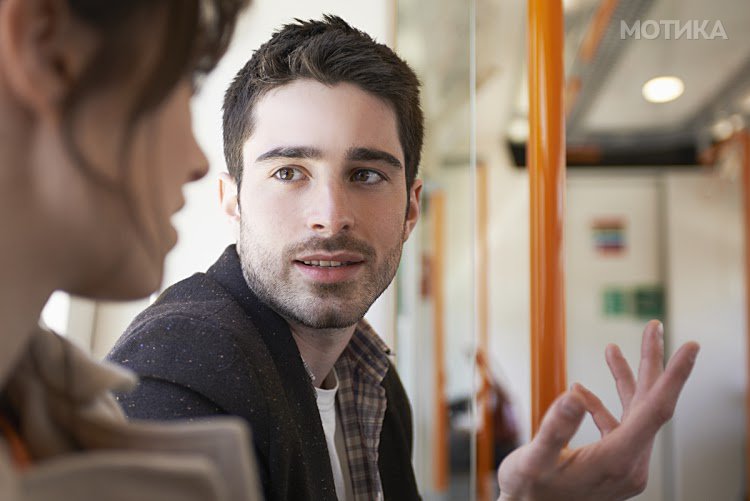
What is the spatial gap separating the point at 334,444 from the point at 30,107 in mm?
863

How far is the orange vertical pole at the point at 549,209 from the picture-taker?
1.02 metres

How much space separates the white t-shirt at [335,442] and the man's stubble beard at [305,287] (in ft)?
0.58

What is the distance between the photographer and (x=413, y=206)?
126 centimetres

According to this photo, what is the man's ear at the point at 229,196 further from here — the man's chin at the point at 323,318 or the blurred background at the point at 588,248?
the blurred background at the point at 588,248

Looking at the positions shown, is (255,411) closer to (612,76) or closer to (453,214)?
(612,76)

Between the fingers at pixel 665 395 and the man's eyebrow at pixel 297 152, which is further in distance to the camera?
the man's eyebrow at pixel 297 152

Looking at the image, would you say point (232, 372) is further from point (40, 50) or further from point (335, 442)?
point (40, 50)

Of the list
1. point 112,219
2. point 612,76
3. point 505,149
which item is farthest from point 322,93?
point 505,149

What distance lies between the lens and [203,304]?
94 cm

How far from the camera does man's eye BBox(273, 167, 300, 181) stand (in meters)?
1.02

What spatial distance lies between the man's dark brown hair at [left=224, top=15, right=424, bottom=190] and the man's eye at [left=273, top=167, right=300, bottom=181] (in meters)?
0.11

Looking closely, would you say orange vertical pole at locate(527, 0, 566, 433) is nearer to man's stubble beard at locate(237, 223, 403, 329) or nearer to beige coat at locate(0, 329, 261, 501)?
man's stubble beard at locate(237, 223, 403, 329)

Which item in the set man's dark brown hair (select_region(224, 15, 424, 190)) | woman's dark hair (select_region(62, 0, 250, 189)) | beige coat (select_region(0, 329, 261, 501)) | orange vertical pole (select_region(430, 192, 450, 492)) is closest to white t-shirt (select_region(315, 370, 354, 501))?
man's dark brown hair (select_region(224, 15, 424, 190))
